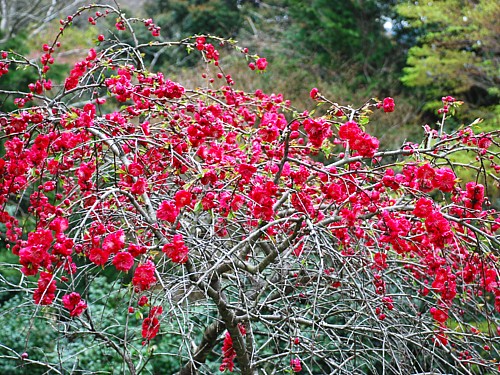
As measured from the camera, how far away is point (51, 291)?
167 cm

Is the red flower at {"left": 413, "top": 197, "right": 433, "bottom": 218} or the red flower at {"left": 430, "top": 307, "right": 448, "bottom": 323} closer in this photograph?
the red flower at {"left": 413, "top": 197, "right": 433, "bottom": 218}

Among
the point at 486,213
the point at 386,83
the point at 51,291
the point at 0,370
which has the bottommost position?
the point at 0,370

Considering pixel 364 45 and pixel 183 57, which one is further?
pixel 183 57

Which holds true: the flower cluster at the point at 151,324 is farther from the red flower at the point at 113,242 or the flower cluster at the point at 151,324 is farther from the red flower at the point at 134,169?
the red flower at the point at 134,169

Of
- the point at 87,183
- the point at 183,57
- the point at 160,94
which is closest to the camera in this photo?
the point at 87,183

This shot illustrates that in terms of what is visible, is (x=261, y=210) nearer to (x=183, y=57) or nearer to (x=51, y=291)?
(x=51, y=291)

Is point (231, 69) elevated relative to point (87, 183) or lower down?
lower down

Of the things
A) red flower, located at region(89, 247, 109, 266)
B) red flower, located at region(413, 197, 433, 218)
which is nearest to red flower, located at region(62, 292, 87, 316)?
red flower, located at region(89, 247, 109, 266)

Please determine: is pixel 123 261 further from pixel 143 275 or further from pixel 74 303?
pixel 74 303

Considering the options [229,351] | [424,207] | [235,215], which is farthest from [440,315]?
[229,351]

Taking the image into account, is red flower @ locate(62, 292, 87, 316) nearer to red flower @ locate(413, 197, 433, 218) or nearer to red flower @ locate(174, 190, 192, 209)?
red flower @ locate(174, 190, 192, 209)

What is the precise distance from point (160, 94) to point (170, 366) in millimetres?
2741

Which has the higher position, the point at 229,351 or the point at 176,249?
the point at 176,249

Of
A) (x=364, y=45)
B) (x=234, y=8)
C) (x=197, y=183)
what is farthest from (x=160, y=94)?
(x=234, y=8)
